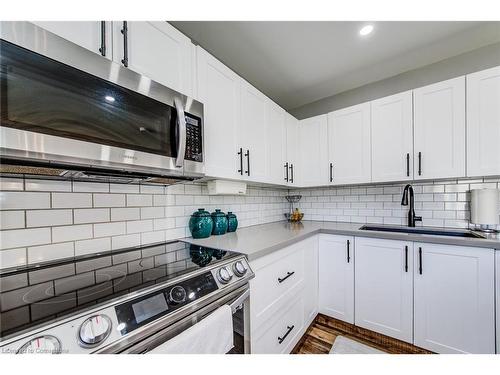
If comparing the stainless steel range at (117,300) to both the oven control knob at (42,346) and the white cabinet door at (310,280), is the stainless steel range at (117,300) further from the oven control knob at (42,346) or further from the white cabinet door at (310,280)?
the white cabinet door at (310,280)

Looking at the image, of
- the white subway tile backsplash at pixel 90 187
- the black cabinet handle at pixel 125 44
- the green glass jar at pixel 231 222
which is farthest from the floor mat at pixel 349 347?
the black cabinet handle at pixel 125 44

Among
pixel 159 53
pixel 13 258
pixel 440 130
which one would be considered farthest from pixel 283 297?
pixel 440 130

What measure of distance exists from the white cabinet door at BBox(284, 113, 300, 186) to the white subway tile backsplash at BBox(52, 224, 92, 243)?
1676 mm

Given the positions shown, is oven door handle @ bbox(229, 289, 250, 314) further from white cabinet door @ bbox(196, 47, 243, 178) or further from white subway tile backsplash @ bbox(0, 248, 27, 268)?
white subway tile backsplash @ bbox(0, 248, 27, 268)

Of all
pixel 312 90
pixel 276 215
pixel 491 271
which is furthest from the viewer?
pixel 276 215

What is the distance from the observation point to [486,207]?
1590 mm

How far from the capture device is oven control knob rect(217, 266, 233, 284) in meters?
0.91

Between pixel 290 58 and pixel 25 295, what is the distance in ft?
7.21

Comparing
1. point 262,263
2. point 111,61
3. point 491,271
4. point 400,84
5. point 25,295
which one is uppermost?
point 400,84

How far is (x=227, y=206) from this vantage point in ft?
6.12

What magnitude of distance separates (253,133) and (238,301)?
124 cm

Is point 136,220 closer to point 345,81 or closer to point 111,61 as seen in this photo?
point 111,61

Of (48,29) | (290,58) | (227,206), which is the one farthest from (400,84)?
(48,29)

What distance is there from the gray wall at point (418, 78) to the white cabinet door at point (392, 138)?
384mm
